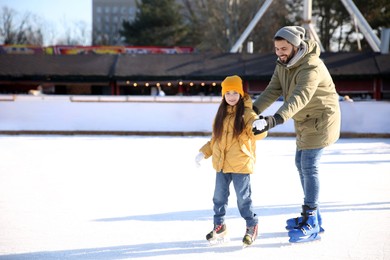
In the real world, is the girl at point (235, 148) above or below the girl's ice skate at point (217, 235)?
above

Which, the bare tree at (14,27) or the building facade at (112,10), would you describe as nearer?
the bare tree at (14,27)

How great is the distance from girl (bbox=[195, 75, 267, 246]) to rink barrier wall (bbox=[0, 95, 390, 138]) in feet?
26.5

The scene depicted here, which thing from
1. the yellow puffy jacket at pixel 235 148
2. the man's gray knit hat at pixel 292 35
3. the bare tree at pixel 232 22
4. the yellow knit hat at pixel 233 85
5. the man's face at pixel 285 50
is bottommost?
the yellow puffy jacket at pixel 235 148

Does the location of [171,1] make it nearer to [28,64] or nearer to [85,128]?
[28,64]

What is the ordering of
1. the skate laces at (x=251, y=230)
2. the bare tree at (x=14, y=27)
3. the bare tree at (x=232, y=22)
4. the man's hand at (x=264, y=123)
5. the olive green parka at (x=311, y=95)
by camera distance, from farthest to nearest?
the bare tree at (x=14, y=27)
the bare tree at (x=232, y=22)
the skate laces at (x=251, y=230)
the olive green parka at (x=311, y=95)
the man's hand at (x=264, y=123)

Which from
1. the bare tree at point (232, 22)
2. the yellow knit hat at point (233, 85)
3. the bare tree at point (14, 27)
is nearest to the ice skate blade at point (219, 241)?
the yellow knit hat at point (233, 85)

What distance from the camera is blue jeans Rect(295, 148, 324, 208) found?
290 centimetres

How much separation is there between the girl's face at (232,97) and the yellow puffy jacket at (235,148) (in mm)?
41

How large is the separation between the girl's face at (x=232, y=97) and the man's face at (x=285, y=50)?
0.38 metres

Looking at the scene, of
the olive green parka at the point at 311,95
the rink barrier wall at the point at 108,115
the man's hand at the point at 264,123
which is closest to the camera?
the man's hand at the point at 264,123

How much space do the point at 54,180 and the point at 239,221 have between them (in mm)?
2599

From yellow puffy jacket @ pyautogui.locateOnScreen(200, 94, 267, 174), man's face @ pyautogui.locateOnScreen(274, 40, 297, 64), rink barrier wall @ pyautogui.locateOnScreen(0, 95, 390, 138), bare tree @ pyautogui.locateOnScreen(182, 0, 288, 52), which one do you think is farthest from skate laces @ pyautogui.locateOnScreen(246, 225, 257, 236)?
bare tree @ pyautogui.locateOnScreen(182, 0, 288, 52)

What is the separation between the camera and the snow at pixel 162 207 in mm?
2783

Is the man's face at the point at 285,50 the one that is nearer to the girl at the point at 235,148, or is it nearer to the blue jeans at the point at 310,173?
the girl at the point at 235,148
